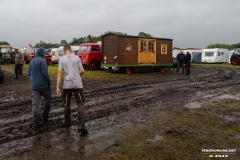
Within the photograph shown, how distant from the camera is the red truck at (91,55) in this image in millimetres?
20938

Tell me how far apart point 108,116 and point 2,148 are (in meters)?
2.84

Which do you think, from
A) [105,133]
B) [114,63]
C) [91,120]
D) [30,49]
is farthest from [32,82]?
[30,49]

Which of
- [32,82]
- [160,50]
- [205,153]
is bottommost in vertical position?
Answer: [205,153]

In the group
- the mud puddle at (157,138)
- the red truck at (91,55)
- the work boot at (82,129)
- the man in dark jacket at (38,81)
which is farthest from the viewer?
the red truck at (91,55)

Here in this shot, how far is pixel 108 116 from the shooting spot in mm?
6594

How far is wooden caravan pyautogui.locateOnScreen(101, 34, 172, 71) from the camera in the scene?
18.6 m

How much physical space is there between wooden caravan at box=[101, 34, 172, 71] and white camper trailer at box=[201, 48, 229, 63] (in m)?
20.5

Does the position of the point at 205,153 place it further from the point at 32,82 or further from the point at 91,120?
the point at 32,82

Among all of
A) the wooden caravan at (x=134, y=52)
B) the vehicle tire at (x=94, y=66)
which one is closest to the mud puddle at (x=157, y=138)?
the wooden caravan at (x=134, y=52)

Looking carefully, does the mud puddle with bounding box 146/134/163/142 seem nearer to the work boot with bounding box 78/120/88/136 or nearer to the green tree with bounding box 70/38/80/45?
the work boot with bounding box 78/120/88/136

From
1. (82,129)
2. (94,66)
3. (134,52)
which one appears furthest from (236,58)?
(82,129)

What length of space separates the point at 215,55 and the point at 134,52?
960 inches

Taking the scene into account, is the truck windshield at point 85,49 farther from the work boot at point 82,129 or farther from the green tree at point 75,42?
the green tree at point 75,42

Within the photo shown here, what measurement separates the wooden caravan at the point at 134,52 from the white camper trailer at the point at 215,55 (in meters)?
20.5
